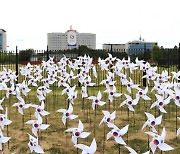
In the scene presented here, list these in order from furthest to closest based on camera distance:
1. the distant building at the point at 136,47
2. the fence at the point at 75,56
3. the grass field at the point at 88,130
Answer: the distant building at the point at 136,47 → the fence at the point at 75,56 → the grass field at the point at 88,130

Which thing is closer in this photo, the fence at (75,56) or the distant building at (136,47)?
the fence at (75,56)

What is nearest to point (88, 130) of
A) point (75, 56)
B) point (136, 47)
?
point (75, 56)

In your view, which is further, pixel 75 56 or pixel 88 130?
pixel 75 56

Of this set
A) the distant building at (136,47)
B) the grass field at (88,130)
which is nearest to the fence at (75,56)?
the distant building at (136,47)

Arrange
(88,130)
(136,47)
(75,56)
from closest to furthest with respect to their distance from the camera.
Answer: (88,130) < (75,56) < (136,47)

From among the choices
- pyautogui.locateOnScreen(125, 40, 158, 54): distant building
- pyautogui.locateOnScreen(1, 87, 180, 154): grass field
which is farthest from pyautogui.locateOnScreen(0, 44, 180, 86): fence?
pyautogui.locateOnScreen(1, 87, 180, 154): grass field

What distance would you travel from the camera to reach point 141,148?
20.1 feet

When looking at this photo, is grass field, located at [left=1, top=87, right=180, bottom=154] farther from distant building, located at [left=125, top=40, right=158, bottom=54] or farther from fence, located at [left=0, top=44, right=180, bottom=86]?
distant building, located at [left=125, top=40, right=158, bottom=54]

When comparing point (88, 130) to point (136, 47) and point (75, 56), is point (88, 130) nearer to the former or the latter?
point (75, 56)

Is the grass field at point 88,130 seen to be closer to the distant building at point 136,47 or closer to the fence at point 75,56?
the fence at point 75,56

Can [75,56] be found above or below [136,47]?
below

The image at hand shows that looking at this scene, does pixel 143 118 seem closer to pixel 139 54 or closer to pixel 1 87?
pixel 1 87

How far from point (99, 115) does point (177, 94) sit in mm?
2620

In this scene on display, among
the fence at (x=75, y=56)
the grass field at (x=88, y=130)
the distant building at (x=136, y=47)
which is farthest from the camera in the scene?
the distant building at (x=136, y=47)
